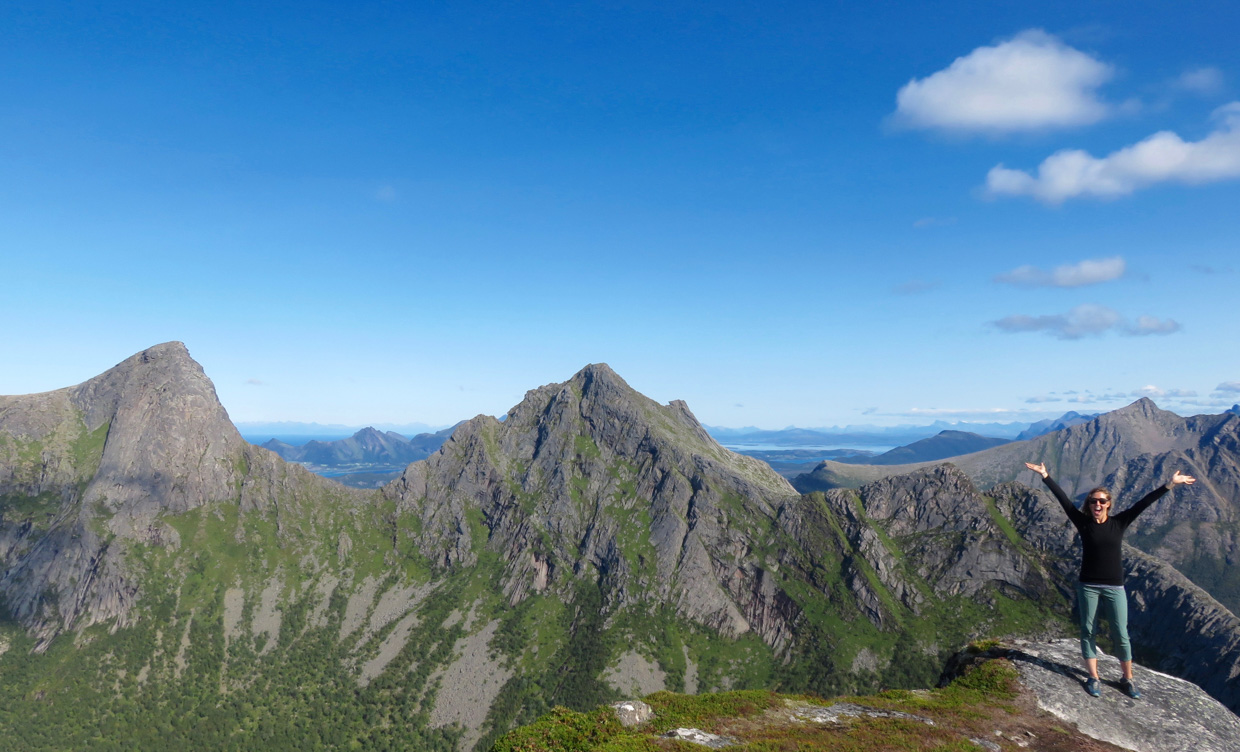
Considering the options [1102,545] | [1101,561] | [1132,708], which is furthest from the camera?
[1132,708]

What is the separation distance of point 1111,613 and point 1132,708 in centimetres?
532

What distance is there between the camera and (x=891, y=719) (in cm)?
2775

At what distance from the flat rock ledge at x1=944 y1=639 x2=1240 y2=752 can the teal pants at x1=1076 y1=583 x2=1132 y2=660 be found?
7.10 ft

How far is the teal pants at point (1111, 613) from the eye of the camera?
77.9ft

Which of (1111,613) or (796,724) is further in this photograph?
(796,724)

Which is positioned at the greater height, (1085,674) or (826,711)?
(1085,674)

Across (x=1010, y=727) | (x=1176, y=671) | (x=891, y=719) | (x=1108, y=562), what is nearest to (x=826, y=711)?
(x=891, y=719)

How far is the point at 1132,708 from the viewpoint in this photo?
25.6m

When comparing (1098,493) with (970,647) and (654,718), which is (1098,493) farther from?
(654,718)

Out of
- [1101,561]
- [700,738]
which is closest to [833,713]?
[700,738]

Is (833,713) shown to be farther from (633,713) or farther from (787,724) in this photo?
(633,713)

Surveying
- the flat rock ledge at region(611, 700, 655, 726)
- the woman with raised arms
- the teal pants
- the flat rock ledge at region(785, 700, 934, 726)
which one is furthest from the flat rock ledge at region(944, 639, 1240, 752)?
the flat rock ledge at region(611, 700, 655, 726)

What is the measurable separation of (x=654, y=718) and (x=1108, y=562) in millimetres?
20898

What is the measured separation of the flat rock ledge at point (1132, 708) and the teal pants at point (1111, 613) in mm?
2163
